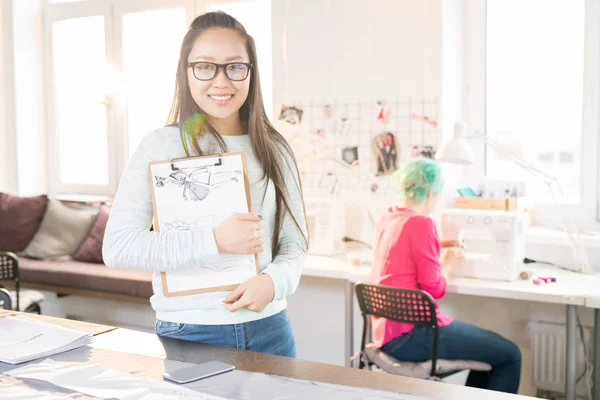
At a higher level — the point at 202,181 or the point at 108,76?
the point at 108,76

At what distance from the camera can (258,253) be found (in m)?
1.48

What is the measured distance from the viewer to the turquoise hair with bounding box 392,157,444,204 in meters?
2.64

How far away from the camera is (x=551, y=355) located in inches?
114

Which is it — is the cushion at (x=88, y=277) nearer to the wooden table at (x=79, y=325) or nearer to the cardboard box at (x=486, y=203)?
the cardboard box at (x=486, y=203)

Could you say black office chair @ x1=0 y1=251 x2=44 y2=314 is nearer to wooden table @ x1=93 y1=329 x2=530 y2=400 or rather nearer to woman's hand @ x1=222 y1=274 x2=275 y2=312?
wooden table @ x1=93 y1=329 x2=530 y2=400

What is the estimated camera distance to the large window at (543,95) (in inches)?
121

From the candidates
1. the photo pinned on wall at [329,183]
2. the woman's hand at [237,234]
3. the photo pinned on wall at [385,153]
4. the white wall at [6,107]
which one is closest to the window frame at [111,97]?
the white wall at [6,107]

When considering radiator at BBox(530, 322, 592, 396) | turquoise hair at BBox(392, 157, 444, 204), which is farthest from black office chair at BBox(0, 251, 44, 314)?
radiator at BBox(530, 322, 592, 396)

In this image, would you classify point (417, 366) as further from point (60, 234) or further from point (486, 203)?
point (60, 234)

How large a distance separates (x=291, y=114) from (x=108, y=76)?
1.59 m

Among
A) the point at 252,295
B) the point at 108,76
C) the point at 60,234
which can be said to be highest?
the point at 108,76

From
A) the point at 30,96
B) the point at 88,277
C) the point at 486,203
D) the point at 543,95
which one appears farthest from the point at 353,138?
the point at 30,96

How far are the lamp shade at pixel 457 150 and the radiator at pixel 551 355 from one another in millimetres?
807

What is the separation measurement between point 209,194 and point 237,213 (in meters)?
0.07
